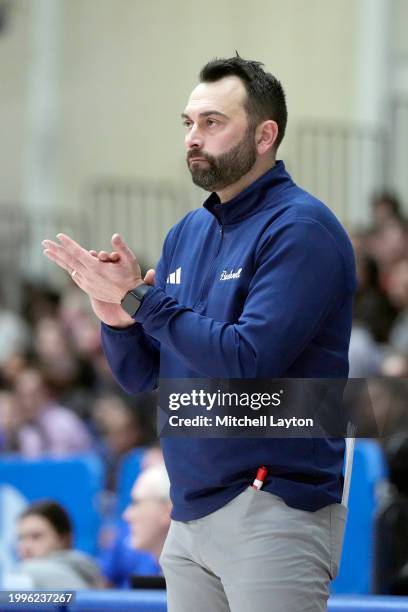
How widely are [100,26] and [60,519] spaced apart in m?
7.93

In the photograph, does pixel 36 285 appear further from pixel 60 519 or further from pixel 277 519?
pixel 277 519

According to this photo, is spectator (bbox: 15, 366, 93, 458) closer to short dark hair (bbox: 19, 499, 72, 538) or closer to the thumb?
short dark hair (bbox: 19, 499, 72, 538)

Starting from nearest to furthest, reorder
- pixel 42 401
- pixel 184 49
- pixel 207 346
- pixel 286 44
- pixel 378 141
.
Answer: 1. pixel 207 346
2. pixel 42 401
3. pixel 378 141
4. pixel 286 44
5. pixel 184 49

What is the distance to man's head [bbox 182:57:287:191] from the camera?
251 cm

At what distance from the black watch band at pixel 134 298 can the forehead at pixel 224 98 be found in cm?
38

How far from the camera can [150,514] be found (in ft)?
15.2

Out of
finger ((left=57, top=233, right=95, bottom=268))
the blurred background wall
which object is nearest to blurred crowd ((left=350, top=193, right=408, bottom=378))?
the blurred background wall

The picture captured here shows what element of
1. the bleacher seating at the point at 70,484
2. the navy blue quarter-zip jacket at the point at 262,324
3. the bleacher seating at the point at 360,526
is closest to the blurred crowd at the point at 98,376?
the bleacher seating at the point at 70,484

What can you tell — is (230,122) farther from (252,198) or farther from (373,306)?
(373,306)

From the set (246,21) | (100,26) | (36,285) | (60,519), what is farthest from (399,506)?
(100,26)

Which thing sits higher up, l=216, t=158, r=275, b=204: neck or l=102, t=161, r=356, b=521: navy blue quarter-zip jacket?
l=216, t=158, r=275, b=204: neck

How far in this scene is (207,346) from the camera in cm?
234

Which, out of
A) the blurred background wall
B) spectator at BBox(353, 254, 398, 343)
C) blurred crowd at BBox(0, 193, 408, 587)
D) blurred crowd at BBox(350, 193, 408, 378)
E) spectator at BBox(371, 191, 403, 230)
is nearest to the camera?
blurred crowd at BBox(0, 193, 408, 587)

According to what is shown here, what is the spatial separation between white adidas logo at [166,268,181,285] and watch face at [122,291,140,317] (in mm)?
221
